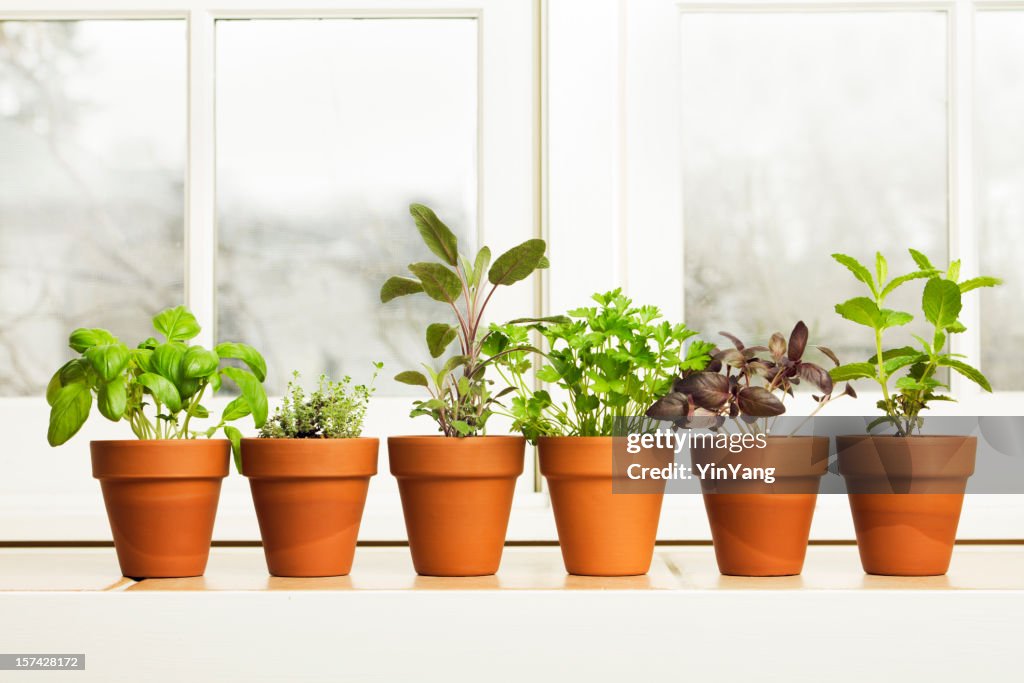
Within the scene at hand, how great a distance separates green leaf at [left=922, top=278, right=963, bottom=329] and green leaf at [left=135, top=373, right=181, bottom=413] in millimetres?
931

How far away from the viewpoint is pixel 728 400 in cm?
118

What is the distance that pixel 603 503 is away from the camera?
1196 mm

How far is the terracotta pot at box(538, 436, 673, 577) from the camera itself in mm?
1192

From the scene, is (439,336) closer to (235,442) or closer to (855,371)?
(235,442)

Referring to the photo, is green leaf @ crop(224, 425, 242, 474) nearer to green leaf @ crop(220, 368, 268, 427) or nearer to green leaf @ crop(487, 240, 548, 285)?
green leaf @ crop(220, 368, 268, 427)

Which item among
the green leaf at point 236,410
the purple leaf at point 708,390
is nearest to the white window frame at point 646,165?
the purple leaf at point 708,390

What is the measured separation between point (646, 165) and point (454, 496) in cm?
67

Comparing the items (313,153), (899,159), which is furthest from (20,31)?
(899,159)

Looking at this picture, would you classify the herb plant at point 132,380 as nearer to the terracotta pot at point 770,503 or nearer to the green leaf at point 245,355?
the green leaf at point 245,355

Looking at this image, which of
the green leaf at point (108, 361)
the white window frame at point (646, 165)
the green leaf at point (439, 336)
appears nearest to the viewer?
the green leaf at point (108, 361)

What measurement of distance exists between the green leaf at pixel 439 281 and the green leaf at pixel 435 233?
18 millimetres

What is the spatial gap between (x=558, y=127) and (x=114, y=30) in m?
0.75

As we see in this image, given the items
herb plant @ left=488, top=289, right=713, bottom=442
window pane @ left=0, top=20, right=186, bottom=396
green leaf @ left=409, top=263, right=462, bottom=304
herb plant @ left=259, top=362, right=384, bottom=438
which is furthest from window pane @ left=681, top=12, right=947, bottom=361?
window pane @ left=0, top=20, right=186, bottom=396

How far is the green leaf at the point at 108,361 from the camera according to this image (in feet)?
3.76
